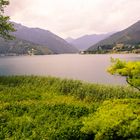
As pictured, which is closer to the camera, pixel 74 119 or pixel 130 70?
pixel 74 119

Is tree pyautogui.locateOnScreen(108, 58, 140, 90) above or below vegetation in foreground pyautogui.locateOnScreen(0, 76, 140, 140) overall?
Answer: above

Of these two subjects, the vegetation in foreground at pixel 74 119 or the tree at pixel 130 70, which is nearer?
the vegetation in foreground at pixel 74 119

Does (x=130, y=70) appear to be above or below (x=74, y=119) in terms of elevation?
above

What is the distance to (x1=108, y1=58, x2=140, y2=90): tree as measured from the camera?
22.5m

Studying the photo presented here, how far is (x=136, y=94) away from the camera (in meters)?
32.0

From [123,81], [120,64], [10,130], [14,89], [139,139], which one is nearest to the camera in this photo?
[139,139]

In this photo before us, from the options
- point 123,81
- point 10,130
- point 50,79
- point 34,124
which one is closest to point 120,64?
point 34,124

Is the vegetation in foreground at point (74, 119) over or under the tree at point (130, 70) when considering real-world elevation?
under

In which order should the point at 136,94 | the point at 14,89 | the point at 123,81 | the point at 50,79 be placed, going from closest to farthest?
the point at 136,94 → the point at 14,89 → the point at 50,79 → the point at 123,81

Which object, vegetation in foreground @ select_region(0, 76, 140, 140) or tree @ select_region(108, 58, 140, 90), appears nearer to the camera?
vegetation in foreground @ select_region(0, 76, 140, 140)

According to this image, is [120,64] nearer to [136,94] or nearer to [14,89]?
[136,94]

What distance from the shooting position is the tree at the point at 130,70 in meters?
22.5

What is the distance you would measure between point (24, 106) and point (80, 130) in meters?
7.94

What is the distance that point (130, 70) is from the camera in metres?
23.6
